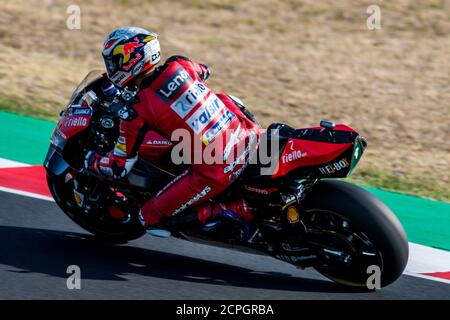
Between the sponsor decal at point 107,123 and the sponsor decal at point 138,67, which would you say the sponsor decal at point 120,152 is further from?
the sponsor decal at point 138,67

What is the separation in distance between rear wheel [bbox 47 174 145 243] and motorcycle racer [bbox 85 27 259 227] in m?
0.51

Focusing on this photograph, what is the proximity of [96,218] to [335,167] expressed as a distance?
6.42 ft

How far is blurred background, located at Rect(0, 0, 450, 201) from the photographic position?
10.1 metres

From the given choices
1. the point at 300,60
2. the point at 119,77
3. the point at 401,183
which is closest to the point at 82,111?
the point at 119,77

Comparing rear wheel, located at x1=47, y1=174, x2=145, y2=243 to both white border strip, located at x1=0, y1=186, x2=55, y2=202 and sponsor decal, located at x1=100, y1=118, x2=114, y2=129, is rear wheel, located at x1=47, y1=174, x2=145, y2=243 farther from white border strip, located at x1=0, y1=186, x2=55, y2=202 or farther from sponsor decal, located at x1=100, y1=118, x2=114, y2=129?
white border strip, located at x1=0, y1=186, x2=55, y2=202

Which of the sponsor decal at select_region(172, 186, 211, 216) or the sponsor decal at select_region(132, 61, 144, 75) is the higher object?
the sponsor decal at select_region(132, 61, 144, 75)

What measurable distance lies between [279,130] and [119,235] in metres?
1.55

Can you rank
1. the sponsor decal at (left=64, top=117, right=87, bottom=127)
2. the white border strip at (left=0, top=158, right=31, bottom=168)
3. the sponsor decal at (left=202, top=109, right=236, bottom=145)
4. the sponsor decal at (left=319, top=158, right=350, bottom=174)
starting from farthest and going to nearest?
1. the white border strip at (left=0, top=158, right=31, bottom=168)
2. the sponsor decal at (left=64, top=117, right=87, bottom=127)
3. the sponsor decal at (left=202, top=109, right=236, bottom=145)
4. the sponsor decal at (left=319, top=158, right=350, bottom=174)

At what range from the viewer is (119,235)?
275 inches

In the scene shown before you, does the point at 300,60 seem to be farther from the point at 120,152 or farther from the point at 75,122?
the point at 120,152

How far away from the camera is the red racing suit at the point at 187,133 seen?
20.0 ft

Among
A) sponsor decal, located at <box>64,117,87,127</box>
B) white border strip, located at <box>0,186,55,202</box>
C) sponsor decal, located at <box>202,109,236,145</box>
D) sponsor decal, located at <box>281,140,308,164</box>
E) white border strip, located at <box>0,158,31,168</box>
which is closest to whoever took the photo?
sponsor decal, located at <box>281,140,308,164</box>

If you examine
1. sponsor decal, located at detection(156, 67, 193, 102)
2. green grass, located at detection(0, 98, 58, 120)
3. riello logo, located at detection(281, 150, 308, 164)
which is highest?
sponsor decal, located at detection(156, 67, 193, 102)

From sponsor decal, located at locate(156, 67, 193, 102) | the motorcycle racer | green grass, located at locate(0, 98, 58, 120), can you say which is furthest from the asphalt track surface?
green grass, located at locate(0, 98, 58, 120)
